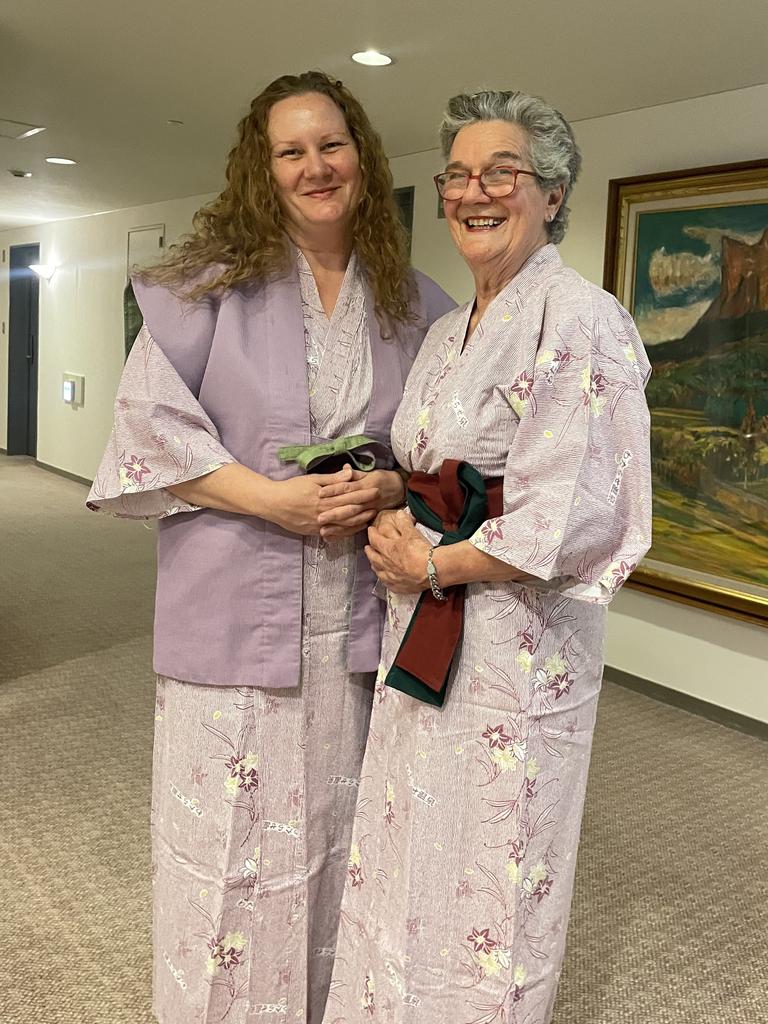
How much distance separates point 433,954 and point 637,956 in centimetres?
100

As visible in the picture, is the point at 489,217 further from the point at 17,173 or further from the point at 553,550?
the point at 17,173

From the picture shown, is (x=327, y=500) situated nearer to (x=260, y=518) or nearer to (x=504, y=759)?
(x=260, y=518)

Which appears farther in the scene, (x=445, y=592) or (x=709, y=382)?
(x=709, y=382)

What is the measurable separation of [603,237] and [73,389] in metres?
6.46

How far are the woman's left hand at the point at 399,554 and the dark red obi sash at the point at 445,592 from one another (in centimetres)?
3

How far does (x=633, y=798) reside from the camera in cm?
323

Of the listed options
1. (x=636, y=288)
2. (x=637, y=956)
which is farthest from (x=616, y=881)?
(x=636, y=288)

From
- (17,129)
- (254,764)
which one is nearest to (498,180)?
(254,764)

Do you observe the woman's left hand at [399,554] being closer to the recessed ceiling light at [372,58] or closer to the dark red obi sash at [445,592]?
the dark red obi sash at [445,592]

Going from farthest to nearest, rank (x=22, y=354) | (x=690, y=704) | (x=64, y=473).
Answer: (x=22, y=354) < (x=64, y=473) < (x=690, y=704)

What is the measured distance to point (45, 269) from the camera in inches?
407

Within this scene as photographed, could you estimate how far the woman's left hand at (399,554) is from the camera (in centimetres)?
153

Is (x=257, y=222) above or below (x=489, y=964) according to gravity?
above

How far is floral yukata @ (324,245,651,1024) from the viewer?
Answer: 1415 millimetres
